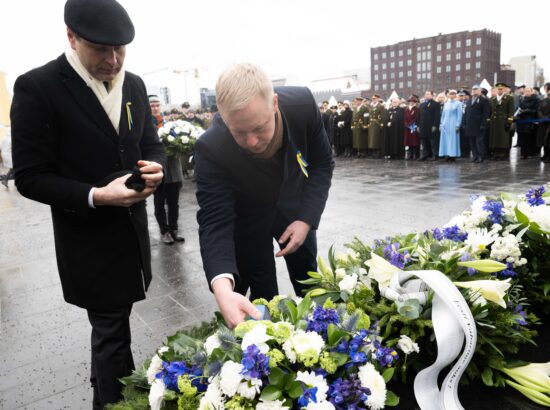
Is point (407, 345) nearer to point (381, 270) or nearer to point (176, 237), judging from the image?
point (381, 270)

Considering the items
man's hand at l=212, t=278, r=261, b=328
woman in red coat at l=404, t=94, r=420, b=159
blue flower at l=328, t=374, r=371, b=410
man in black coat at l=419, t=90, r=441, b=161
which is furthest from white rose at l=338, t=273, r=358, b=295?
woman in red coat at l=404, t=94, r=420, b=159

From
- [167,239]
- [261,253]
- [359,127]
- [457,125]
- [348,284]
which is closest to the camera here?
[348,284]

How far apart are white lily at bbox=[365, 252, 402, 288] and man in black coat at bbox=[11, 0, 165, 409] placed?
980mm

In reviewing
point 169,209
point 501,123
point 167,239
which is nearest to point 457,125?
point 501,123

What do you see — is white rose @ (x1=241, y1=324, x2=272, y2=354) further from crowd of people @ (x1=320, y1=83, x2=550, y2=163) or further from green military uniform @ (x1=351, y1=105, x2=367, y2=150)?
green military uniform @ (x1=351, y1=105, x2=367, y2=150)

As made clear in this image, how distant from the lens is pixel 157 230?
6734 millimetres

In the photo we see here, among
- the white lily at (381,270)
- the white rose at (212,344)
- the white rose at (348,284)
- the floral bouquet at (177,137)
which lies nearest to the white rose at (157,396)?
the white rose at (212,344)

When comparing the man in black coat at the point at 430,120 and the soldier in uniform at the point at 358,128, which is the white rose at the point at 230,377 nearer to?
the man in black coat at the point at 430,120

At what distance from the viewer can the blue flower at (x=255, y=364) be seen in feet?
3.48

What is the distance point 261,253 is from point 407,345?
3.57 feet

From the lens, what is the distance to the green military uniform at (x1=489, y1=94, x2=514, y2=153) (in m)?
12.6

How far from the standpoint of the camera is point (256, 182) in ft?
6.85

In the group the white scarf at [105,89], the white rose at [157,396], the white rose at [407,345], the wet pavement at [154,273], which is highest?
the white scarf at [105,89]

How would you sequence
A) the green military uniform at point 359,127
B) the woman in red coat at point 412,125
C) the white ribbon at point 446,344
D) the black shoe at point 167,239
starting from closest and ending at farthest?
the white ribbon at point 446,344 < the black shoe at point 167,239 < the woman in red coat at point 412,125 < the green military uniform at point 359,127
